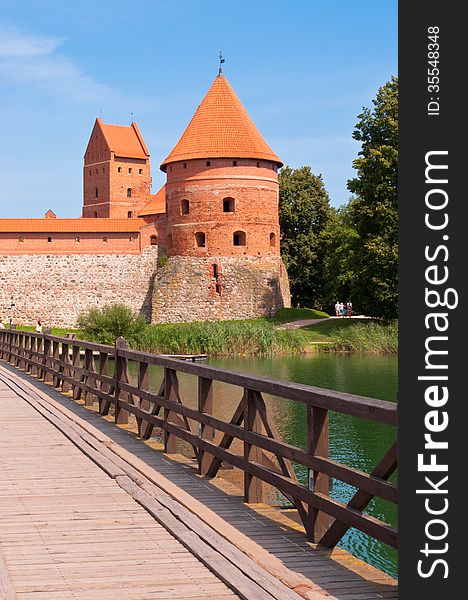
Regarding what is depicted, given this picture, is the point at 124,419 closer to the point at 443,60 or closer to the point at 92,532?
the point at 92,532

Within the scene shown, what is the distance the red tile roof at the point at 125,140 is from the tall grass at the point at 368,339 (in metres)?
34.1

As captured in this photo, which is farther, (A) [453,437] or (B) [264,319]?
(B) [264,319]

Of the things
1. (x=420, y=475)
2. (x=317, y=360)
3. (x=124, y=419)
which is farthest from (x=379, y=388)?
(x=420, y=475)

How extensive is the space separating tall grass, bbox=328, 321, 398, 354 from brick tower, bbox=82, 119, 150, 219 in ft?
106

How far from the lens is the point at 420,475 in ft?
10.3

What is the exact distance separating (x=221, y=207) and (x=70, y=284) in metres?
7.68

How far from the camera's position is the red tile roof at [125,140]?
62.0m

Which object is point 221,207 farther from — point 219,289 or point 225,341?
point 225,341

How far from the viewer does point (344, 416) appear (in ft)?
50.9

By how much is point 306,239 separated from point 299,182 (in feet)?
10.4

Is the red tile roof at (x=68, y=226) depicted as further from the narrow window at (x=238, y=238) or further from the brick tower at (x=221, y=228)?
the narrow window at (x=238, y=238)

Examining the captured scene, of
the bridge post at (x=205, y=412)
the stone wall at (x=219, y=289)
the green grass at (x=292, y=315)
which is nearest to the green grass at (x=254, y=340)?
the green grass at (x=292, y=315)

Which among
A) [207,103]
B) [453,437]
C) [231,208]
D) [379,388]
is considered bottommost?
[379,388]

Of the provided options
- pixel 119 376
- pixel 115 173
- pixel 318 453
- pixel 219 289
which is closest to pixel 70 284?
pixel 219 289
